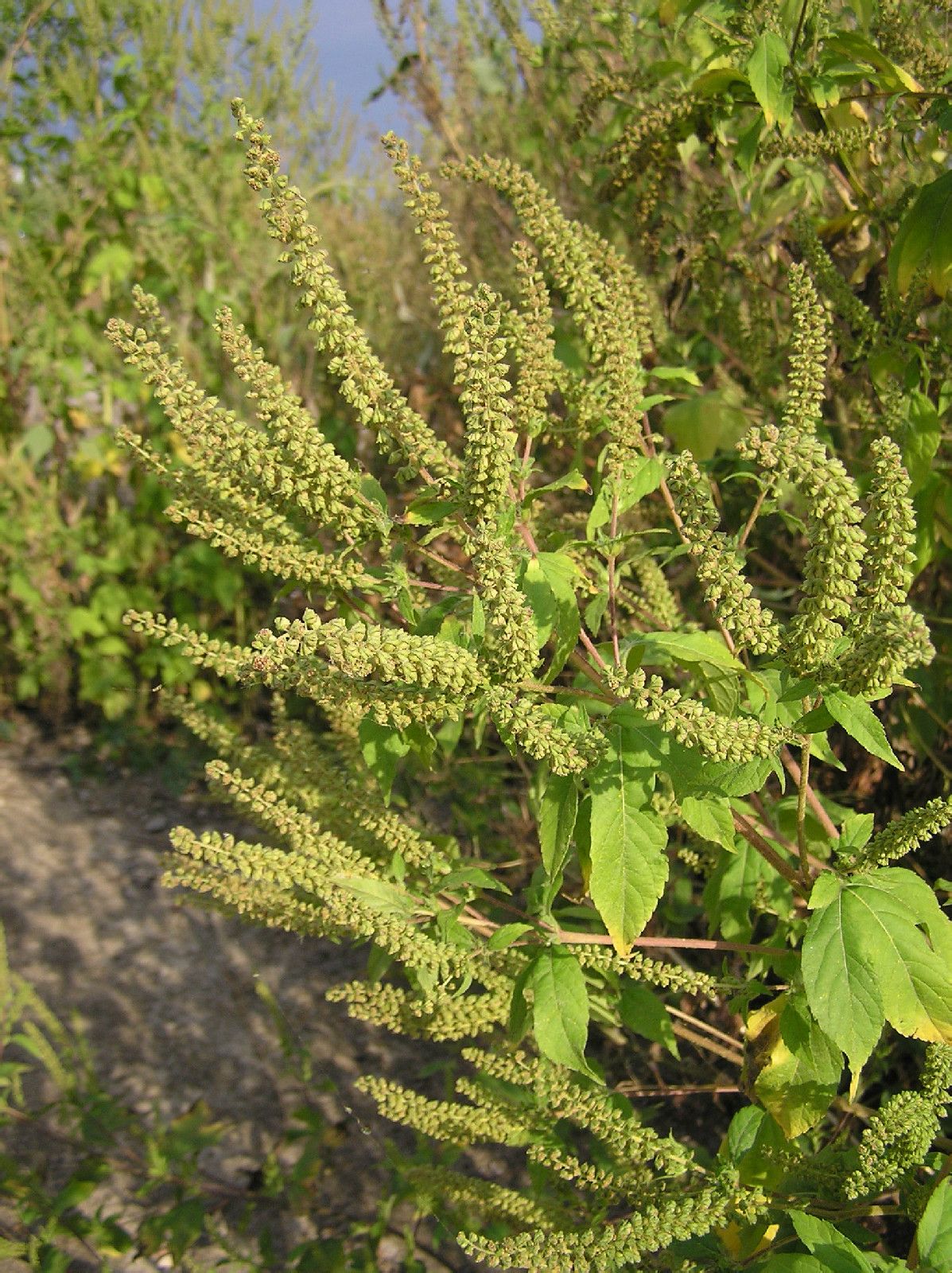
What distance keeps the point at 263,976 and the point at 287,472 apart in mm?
3025

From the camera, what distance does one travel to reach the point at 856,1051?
1.37m

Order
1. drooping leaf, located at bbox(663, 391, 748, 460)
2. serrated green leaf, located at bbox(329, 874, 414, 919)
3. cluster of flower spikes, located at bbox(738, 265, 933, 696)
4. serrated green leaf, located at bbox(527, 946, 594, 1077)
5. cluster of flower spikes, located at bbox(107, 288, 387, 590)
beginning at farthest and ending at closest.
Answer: drooping leaf, located at bbox(663, 391, 748, 460), serrated green leaf, located at bbox(329, 874, 414, 919), serrated green leaf, located at bbox(527, 946, 594, 1077), cluster of flower spikes, located at bbox(107, 288, 387, 590), cluster of flower spikes, located at bbox(738, 265, 933, 696)

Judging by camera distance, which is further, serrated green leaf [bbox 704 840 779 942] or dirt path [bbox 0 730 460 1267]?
dirt path [bbox 0 730 460 1267]

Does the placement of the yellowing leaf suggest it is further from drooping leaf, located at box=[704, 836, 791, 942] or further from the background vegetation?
drooping leaf, located at box=[704, 836, 791, 942]

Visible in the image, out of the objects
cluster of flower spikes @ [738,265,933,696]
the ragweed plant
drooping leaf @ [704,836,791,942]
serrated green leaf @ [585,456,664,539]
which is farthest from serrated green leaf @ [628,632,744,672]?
drooping leaf @ [704,836,791,942]

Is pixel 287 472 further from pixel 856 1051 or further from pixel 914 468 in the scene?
pixel 914 468

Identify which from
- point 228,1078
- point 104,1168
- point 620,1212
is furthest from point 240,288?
point 620,1212

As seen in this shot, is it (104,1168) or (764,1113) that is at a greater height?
(764,1113)

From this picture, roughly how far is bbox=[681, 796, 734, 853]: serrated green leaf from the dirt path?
5.81 feet

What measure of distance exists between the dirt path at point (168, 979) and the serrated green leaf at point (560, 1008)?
1.42 m

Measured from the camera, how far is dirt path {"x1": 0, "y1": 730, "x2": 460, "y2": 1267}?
3419 mm

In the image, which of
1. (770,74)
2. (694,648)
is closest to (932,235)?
(770,74)

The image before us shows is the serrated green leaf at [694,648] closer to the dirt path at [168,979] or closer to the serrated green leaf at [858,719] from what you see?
the serrated green leaf at [858,719]

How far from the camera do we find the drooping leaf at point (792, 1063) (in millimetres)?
1684
